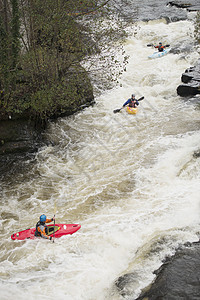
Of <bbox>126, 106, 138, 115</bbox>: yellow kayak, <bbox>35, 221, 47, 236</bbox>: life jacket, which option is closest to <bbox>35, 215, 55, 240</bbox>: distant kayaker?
<bbox>35, 221, 47, 236</bbox>: life jacket

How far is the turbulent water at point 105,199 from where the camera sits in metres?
5.26

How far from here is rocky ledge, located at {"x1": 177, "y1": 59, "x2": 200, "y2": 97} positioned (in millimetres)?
12914

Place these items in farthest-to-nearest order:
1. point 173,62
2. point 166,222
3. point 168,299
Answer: point 173,62 → point 166,222 → point 168,299

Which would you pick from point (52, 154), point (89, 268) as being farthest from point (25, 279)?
point (52, 154)

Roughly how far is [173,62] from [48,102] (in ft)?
29.3

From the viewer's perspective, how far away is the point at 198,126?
10367mm

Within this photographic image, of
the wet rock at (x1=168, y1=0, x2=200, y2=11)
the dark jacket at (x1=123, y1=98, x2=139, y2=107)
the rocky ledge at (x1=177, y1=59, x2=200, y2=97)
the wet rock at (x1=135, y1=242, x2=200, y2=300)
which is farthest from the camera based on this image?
the wet rock at (x1=168, y1=0, x2=200, y2=11)

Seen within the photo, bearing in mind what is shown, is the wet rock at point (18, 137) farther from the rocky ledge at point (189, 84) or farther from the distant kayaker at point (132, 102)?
the rocky ledge at point (189, 84)

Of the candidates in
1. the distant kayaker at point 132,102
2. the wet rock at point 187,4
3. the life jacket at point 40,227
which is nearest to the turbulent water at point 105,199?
the life jacket at point 40,227

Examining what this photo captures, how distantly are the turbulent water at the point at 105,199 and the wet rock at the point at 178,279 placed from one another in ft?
0.65

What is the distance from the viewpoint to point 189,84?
515 inches

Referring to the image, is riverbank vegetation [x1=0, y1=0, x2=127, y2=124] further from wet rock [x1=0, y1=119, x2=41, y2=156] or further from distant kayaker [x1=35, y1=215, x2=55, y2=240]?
distant kayaker [x1=35, y1=215, x2=55, y2=240]

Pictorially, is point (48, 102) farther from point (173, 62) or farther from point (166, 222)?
point (173, 62)

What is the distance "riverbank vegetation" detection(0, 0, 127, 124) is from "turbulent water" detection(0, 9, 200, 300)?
1423mm
